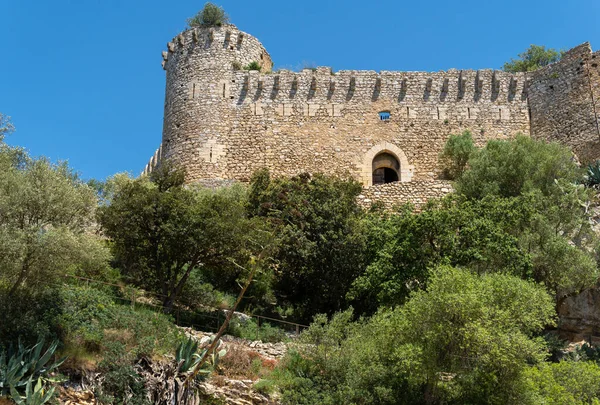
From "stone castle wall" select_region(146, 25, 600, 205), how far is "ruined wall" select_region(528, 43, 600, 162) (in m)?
0.04

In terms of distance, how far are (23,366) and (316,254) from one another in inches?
321

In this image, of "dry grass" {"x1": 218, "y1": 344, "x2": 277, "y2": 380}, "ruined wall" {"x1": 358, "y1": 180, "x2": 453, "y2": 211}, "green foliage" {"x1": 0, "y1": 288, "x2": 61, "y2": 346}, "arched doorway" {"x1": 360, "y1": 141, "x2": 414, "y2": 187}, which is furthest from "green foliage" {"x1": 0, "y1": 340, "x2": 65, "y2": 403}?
"arched doorway" {"x1": 360, "y1": 141, "x2": 414, "y2": 187}

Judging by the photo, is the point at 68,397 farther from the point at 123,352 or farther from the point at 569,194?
the point at 569,194

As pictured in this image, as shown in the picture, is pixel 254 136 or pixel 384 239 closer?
pixel 384 239

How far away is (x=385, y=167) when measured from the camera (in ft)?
92.3

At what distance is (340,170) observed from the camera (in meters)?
27.2

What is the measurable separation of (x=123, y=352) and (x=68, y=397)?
132 cm

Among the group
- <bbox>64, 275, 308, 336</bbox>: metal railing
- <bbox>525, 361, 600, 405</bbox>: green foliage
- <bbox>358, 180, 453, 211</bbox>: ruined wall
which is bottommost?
<bbox>525, 361, 600, 405</bbox>: green foliage

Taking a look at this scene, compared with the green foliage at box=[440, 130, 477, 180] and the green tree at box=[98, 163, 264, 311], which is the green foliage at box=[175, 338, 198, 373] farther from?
the green foliage at box=[440, 130, 477, 180]

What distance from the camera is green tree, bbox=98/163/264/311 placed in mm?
16750

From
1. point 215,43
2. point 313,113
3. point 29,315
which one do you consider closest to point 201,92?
point 215,43

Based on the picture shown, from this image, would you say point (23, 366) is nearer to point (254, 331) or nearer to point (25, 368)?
point (25, 368)

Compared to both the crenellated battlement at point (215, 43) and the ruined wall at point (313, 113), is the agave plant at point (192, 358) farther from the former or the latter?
the crenellated battlement at point (215, 43)

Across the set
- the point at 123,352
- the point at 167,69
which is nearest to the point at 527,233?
the point at 123,352
